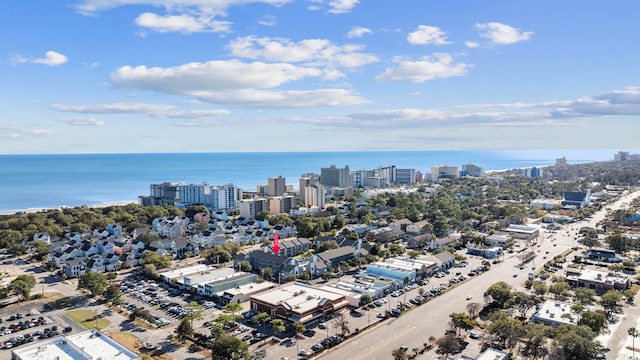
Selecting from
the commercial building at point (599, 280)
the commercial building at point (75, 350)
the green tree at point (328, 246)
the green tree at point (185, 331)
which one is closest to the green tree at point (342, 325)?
the green tree at point (185, 331)

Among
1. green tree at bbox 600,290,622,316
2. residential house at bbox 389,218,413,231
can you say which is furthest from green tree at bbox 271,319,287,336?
residential house at bbox 389,218,413,231

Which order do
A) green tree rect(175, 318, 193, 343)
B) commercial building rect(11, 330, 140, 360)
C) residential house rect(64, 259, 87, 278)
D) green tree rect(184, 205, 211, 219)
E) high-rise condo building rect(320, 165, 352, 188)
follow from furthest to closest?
high-rise condo building rect(320, 165, 352, 188) < green tree rect(184, 205, 211, 219) < residential house rect(64, 259, 87, 278) < green tree rect(175, 318, 193, 343) < commercial building rect(11, 330, 140, 360)

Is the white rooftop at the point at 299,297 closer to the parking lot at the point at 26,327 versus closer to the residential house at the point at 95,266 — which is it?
the parking lot at the point at 26,327

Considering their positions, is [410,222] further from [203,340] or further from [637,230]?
[203,340]

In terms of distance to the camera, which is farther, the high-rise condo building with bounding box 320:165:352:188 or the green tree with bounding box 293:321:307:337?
the high-rise condo building with bounding box 320:165:352:188

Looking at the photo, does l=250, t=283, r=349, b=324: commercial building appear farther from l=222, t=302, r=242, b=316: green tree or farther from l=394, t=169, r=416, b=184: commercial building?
l=394, t=169, r=416, b=184: commercial building

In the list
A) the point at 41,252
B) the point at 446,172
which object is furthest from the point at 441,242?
the point at 446,172
